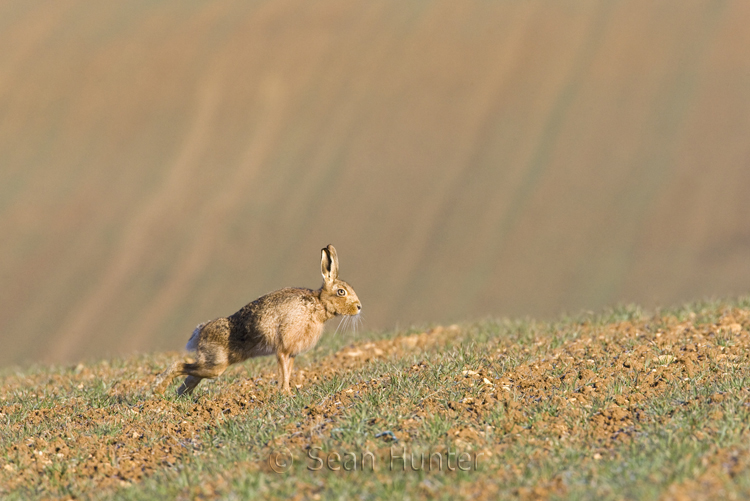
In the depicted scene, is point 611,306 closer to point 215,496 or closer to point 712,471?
point 712,471

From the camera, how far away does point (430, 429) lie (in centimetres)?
608

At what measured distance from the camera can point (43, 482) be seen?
610 cm

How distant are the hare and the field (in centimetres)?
29

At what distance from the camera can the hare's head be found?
898 centimetres

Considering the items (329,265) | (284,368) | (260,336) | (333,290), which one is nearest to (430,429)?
(284,368)

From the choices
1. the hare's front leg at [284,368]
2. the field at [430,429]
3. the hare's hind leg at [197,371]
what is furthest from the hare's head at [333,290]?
the hare's hind leg at [197,371]

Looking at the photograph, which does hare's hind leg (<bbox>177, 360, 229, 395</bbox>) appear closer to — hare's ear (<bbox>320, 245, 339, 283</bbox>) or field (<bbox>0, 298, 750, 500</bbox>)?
field (<bbox>0, 298, 750, 500</bbox>)

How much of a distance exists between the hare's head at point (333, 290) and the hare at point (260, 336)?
1cm

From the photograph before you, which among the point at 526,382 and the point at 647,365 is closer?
the point at 526,382

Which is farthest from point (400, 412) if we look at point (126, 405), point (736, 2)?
point (736, 2)

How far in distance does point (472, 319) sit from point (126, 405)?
727 cm

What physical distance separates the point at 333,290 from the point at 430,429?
125 inches

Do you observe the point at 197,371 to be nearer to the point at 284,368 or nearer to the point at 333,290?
the point at 284,368

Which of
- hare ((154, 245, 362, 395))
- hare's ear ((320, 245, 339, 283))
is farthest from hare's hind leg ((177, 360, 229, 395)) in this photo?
hare's ear ((320, 245, 339, 283))
